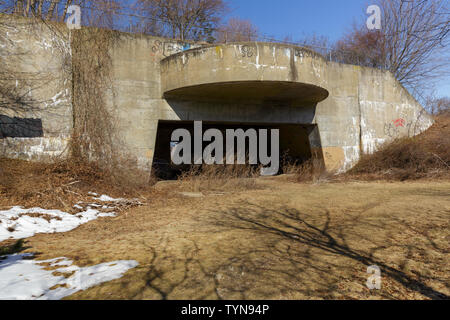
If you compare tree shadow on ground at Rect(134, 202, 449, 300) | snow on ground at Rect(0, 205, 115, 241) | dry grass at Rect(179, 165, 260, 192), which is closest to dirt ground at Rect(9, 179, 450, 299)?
tree shadow on ground at Rect(134, 202, 449, 300)

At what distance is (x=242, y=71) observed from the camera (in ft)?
26.6

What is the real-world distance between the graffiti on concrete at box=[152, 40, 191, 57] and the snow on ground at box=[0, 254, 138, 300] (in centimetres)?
739

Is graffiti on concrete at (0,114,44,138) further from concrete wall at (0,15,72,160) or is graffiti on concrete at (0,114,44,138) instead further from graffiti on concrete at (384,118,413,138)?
graffiti on concrete at (384,118,413,138)

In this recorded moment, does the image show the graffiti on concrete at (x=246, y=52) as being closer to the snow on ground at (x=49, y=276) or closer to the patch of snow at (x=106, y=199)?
the patch of snow at (x=106, y=199)

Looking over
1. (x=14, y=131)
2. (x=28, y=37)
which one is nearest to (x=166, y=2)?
(x=28, y=37)

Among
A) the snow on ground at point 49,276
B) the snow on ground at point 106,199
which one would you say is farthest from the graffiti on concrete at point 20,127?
the snow on ground at point 49,276

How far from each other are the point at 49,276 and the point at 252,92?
304 inches

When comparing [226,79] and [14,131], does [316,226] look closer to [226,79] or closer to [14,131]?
[226,79]

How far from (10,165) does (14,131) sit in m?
0.95

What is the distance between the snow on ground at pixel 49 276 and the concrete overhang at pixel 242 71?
6.23 m

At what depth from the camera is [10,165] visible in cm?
700

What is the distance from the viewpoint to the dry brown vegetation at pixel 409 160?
409 inches

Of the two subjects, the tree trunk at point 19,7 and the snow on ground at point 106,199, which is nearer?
the snow on ground at point 106,199

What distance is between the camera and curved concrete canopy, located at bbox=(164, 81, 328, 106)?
8.57 metres
